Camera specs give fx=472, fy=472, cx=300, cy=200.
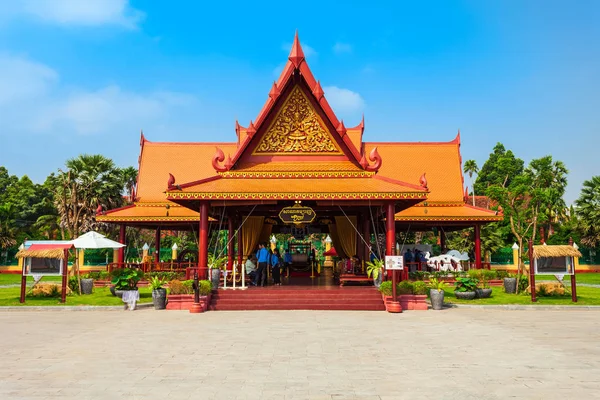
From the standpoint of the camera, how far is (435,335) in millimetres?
9273

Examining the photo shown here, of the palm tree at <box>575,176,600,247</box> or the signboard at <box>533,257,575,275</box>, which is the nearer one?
the signboard at <box>533,257,575,275</box>

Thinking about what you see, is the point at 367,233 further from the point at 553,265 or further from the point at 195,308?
the point at 195,308

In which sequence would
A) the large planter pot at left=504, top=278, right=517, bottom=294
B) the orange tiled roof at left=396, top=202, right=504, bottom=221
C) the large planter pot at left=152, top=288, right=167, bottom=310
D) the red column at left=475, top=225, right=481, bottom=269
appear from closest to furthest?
the large planter pot at left=152, top=288, right=167, bottom=310 → the large planter pot at left=504, top=278, right=517, bottom=294 → the orange tiled roof at left=396, top=202, right=504, bottom=221 → the red column at left=475, top=225, right=481, bottom=269

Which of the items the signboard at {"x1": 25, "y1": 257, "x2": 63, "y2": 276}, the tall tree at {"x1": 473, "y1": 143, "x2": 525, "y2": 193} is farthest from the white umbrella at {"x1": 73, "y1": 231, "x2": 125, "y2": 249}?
the tall tree at {"x1": 473, "y1": 143, "x2": 525, "y2": 193}

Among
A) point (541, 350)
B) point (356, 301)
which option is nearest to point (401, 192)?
point (356, 301)

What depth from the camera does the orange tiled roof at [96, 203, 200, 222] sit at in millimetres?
22656

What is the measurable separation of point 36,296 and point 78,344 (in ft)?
32.5

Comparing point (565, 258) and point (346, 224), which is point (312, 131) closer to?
point (346, 224)

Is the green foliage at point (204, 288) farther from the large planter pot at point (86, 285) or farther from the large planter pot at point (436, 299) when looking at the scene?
the large planter pot at point (86, 285)

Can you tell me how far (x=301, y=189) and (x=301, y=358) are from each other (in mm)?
8498

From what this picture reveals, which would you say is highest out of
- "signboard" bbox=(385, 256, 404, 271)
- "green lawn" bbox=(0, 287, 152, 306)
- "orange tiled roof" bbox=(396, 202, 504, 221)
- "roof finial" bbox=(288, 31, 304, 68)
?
"roof finial" bbox=(288, 31, 304, 68)

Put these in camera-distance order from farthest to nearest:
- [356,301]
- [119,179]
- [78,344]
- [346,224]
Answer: [119,179] → [346,224] → [356,301] → [78,344]

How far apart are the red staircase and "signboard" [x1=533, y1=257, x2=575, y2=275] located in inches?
213

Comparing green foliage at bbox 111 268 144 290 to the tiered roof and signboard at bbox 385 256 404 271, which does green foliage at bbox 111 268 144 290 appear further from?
signboard at bbox 385 256 404 271
